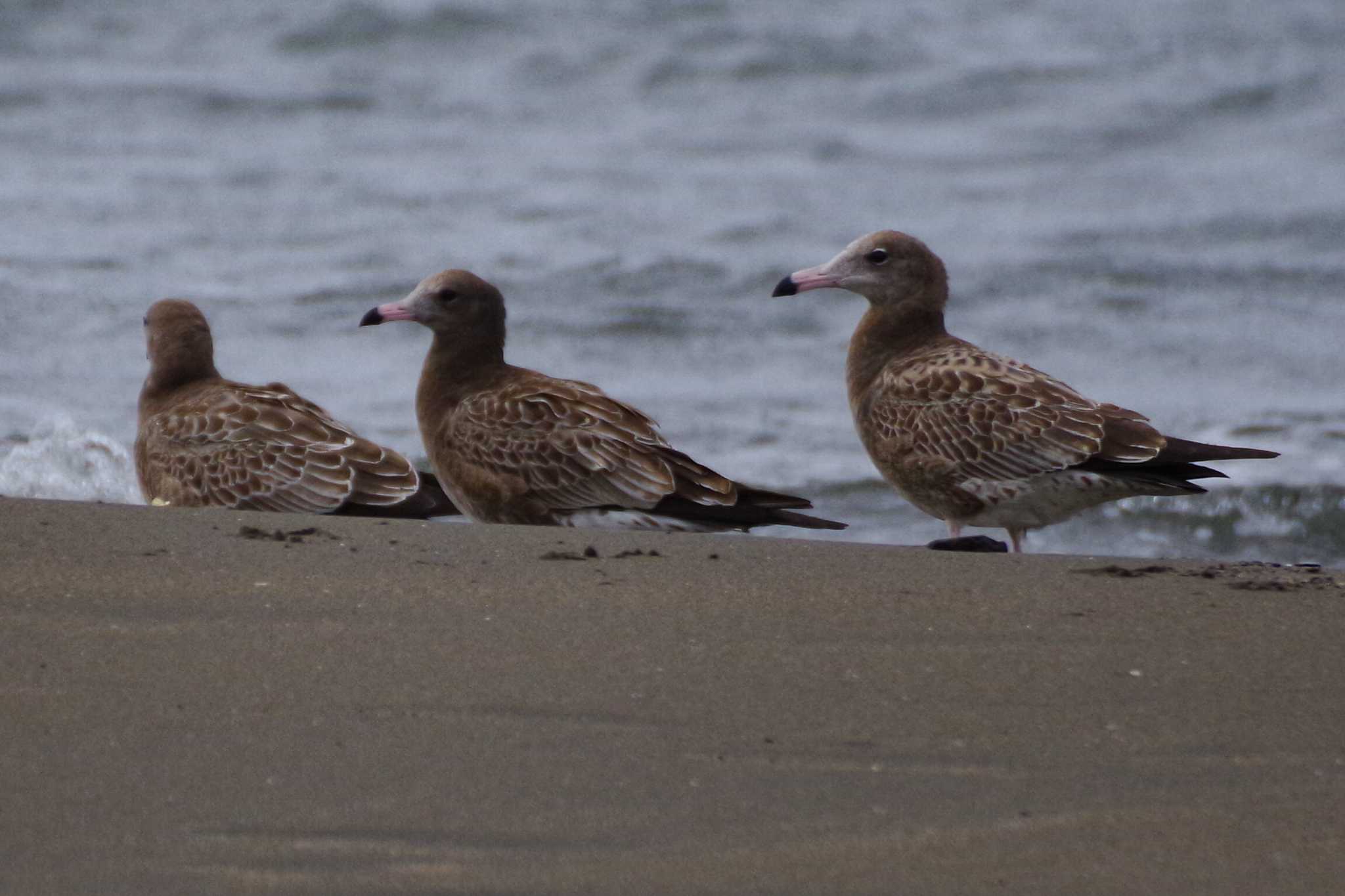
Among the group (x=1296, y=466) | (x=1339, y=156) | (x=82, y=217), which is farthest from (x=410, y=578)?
(x=1339, y=156)

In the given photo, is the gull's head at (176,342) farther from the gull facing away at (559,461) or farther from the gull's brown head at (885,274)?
the gull's brown head at (885,274)

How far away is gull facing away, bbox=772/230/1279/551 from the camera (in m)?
6.27

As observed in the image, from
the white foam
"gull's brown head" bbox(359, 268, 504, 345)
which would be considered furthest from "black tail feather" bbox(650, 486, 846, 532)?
the white foam

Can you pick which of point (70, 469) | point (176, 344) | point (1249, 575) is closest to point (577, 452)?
point (176, 344)

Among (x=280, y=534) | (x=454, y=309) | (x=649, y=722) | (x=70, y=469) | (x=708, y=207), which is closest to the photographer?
(x=649, y=722)

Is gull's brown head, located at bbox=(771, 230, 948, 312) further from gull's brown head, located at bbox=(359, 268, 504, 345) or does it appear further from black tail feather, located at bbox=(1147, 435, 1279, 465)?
black tail feather, located at bbox=(1147, 435, 1279, 465)

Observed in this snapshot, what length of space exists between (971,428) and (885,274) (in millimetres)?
944

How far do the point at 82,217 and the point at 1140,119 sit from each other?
9417 millimetres

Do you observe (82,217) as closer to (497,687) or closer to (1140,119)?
(1140,119)

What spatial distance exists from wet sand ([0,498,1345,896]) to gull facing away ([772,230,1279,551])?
5.26 feet

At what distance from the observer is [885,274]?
719 cm

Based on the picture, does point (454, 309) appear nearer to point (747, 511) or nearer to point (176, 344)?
point (176, 344)

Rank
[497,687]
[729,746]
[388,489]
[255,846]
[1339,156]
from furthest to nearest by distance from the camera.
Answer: [1339,156] < [388,489] < [497,687] < [729,746] < [255,846]

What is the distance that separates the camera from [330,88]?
Answer: 18.9 m
